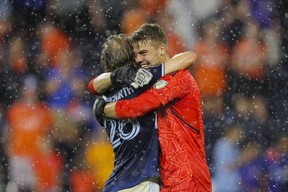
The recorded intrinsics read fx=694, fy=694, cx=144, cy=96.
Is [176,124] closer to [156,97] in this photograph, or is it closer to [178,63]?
[156,97]

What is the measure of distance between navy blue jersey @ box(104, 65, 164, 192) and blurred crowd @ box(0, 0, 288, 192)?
2.64m

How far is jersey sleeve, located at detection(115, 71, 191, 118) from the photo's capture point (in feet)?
8.29

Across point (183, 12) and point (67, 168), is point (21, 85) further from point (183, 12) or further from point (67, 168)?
point (183, 12)

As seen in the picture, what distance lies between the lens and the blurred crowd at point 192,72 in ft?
17.2

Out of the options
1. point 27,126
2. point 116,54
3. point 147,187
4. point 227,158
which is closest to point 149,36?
point 116,54

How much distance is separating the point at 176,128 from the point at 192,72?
2746 millimetres

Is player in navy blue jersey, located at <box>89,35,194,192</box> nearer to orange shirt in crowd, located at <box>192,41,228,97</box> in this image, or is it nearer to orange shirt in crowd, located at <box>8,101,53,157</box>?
orange shirt in crowd, located at <box>192,41,228,97</box>

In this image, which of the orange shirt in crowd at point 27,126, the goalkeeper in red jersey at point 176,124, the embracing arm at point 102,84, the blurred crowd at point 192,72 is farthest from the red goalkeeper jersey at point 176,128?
the orange shirt in crowd at point 27,126

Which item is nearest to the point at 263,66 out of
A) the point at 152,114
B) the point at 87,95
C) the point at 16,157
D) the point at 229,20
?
the point at 229,20

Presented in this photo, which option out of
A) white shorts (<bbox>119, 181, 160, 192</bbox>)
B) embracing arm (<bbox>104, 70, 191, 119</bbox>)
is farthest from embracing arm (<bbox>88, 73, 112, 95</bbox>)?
white shorts (<bbox>119, 181, 160, 192</bbox>)

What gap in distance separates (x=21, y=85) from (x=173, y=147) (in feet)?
10.1

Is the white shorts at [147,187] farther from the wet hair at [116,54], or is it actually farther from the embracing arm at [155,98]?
the wet hair at [116,54]

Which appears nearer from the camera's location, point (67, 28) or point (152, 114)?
point (152, 114)

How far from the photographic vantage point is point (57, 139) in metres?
5.34
